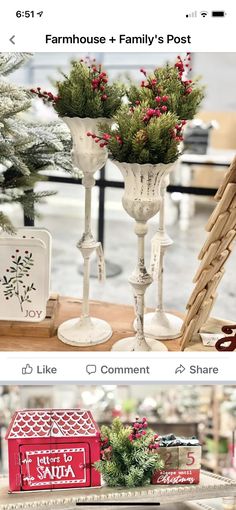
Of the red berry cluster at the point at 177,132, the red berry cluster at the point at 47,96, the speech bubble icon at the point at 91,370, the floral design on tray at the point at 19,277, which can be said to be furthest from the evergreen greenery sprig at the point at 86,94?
the speech bubble icon at the point at 91,370

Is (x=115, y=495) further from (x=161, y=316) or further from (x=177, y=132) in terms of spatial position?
(x=177, y=132)

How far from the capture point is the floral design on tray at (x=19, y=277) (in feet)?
3.44

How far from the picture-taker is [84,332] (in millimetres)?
1065

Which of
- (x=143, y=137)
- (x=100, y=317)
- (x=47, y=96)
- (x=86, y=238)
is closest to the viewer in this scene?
(x=143, y=137)

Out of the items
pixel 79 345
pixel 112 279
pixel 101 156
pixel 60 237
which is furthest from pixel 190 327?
pixel 60 237

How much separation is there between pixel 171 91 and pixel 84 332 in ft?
1.30

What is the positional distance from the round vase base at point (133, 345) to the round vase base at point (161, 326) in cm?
4

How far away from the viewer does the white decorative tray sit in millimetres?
973

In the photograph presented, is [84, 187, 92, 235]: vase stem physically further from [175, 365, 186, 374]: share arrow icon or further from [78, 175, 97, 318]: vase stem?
[175, 365, 186, 374]: share arrow icon

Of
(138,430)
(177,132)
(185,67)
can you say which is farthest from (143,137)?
(138,430)

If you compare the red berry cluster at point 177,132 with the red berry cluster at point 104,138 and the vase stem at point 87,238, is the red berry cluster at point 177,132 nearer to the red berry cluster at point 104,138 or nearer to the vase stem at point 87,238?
the red berry cluster at point 104,138
